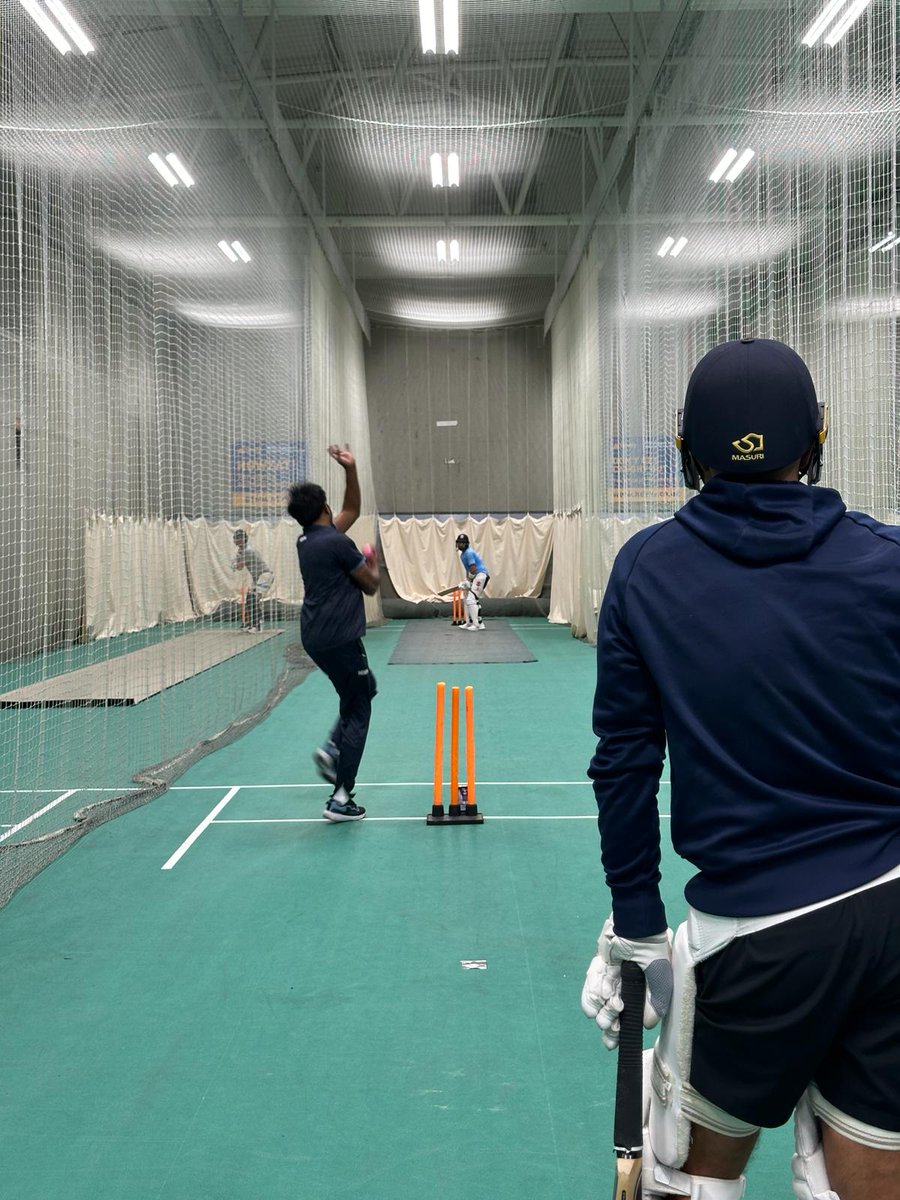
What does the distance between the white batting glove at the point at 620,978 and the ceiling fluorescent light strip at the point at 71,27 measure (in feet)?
18.4

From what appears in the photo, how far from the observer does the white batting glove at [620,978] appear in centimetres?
139

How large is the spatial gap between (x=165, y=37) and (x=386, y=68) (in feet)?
11.4

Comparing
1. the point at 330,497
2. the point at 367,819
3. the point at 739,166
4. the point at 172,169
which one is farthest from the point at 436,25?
the point at 367,819

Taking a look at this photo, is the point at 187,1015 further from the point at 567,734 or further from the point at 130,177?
the point at 130,177

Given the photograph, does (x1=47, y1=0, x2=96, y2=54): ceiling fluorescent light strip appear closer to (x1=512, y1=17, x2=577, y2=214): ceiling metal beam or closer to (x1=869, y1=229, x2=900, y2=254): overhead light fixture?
(x1=869, y1=229, x2=900, y2=254): overhead light fixture

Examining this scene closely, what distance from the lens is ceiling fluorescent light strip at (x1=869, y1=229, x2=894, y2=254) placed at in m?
4.65

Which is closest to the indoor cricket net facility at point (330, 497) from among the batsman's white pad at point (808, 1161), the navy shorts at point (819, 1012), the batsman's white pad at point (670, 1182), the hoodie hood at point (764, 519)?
the batsman's white pad at point (670, 1182)

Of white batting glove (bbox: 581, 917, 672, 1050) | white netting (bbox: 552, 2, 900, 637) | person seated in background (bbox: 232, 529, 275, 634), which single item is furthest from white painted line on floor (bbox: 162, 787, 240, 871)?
person seated in background (bbox: 232, 529, 275, 634)

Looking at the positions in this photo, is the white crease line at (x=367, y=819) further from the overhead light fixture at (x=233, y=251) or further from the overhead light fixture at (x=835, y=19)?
the overhead light fixture at (x=233, y=251)

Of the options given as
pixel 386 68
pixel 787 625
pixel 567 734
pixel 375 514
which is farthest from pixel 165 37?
pixel 375 514

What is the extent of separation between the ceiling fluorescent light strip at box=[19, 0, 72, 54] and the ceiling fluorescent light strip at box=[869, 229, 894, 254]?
4.28m

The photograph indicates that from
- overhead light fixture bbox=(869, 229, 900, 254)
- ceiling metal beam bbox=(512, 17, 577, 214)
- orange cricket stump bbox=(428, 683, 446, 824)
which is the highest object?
ceiling metal beam bbox=(512, 17, 577, 214)

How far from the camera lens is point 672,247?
29.6ft

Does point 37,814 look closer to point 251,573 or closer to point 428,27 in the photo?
point 251,573
